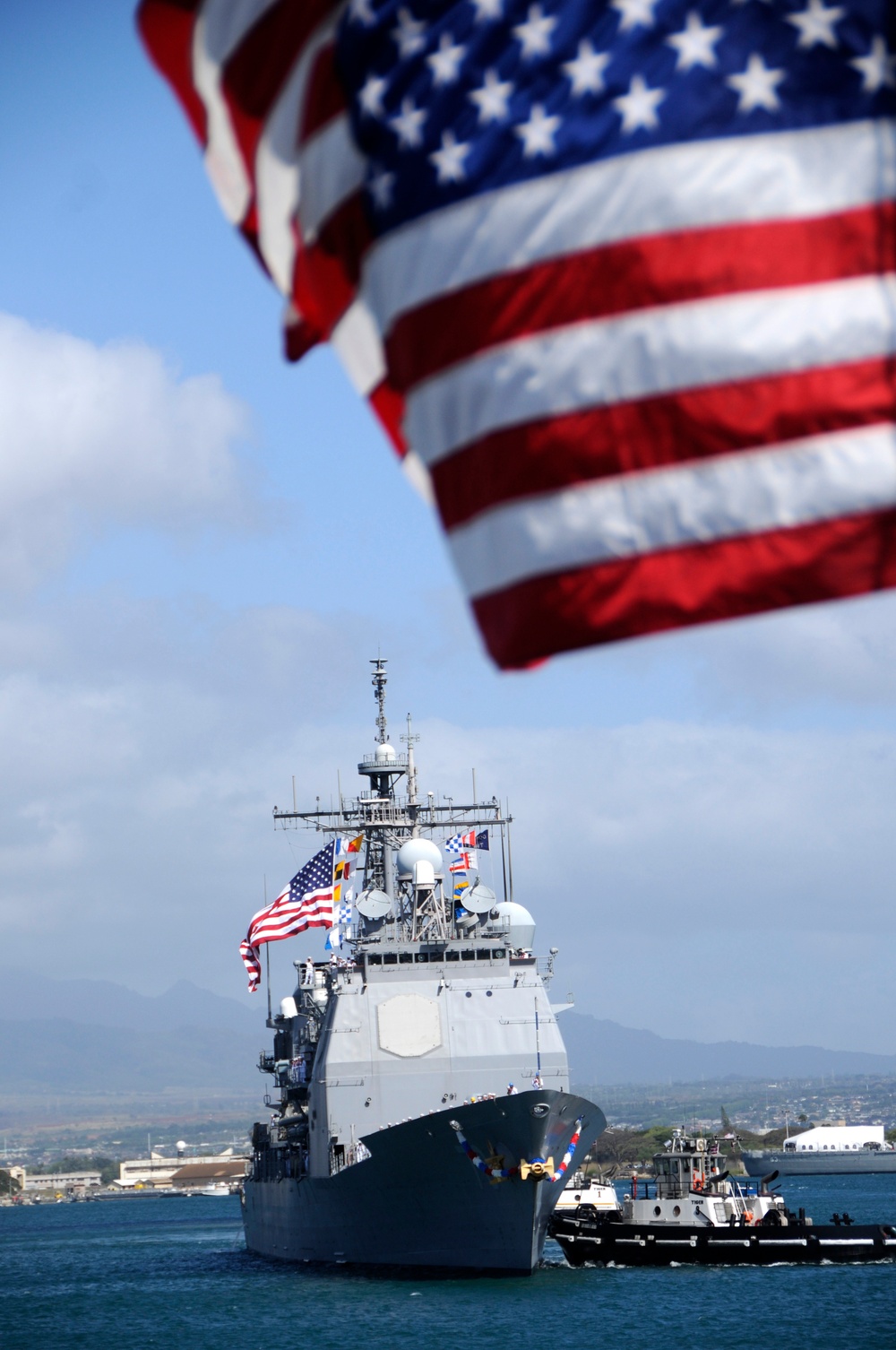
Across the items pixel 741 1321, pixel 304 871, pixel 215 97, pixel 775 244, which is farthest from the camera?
pixel 304 871

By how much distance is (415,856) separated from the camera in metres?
40.0

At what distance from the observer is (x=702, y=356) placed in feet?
15.9

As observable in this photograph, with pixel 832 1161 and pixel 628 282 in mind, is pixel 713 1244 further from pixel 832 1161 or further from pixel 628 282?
pixel 832 1161

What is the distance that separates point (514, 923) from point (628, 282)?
3490 cm

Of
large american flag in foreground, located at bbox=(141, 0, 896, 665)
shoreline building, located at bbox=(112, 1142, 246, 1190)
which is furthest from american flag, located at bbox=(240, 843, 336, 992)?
shoreline building, located at bbox=(112, 1142, 246, 1190)

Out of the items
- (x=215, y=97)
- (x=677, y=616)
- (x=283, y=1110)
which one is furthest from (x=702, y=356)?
(x=283, y=1110)

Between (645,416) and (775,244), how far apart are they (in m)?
0.59

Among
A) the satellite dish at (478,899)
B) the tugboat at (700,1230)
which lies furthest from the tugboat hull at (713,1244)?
the satellite dish at (478,899)

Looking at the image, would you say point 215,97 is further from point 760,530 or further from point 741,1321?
point 741,1321

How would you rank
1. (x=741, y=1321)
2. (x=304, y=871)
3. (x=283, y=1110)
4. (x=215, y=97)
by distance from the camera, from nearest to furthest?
(x=215, y=97)
(x=741, y=1321)
(x=304, y=871)
(x=283, y=1110)

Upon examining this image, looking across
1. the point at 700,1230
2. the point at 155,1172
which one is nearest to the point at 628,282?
the point at 700,1230

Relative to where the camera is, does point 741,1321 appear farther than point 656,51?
Yes

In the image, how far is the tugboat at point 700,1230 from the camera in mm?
39250

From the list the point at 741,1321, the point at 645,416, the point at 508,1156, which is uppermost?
the point at 645,416
